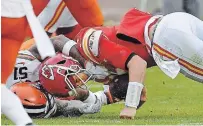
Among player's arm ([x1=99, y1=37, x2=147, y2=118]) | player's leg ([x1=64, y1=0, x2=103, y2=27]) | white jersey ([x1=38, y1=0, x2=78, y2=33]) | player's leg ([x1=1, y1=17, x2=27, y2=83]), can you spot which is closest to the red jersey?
player's arm ([x1=99, y1=37, x2=147, y2=118])

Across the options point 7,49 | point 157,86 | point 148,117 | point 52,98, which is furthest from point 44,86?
point 157,86

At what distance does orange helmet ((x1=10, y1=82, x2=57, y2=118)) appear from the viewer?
580 cm

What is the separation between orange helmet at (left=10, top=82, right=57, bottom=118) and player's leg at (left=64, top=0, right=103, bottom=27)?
86 centimetres

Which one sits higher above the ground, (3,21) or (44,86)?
(3,21)

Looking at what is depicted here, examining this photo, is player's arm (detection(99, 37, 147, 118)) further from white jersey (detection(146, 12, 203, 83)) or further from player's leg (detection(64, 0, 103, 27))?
player's leg (detection(64, 0, 103, 27))

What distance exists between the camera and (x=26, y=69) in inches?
237

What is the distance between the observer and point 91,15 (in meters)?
6.96

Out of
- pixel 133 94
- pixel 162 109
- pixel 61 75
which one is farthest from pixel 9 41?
pixel 162 109

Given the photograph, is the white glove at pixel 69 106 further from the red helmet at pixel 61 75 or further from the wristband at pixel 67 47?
the wristband at pixel 67 47

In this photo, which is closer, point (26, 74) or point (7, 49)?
point (7, 49)

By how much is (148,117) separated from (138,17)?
2.16 ft

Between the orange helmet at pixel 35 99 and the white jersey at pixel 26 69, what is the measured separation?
87 mm

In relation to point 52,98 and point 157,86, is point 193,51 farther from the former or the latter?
point 157,86

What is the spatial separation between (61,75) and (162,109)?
1.05 metres
